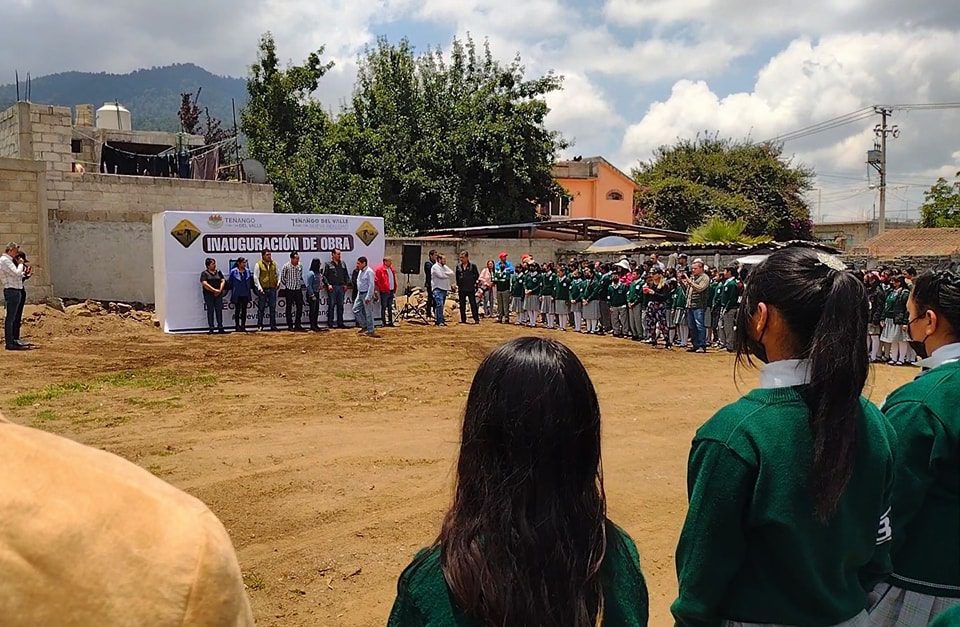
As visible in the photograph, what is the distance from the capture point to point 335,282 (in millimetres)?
16672

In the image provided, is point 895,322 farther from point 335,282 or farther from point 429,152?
point 429,152

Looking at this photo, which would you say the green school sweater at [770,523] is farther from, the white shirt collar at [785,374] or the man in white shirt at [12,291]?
the man in white shirt at [12,291]

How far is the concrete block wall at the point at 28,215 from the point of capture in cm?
1620

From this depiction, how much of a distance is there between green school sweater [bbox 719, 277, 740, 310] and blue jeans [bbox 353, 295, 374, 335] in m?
7.01

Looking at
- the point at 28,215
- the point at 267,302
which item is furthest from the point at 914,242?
the point at 28,215

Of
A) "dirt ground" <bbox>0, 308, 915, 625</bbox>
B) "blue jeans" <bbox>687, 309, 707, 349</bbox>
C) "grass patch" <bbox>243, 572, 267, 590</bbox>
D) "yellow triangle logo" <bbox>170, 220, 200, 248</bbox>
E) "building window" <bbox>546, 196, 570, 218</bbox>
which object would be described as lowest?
"grass patch" <bbox>243, 572, 267, 590</bbox>

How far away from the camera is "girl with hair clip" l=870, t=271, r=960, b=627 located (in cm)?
217

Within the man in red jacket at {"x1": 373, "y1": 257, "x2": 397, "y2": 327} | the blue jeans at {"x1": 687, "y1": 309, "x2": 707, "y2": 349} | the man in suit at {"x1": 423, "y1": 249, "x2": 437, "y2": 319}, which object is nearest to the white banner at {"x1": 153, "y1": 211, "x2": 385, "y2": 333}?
the man in red jacket at {"x1": 373, "y1": 257, "x2": 397, "y2": 327}

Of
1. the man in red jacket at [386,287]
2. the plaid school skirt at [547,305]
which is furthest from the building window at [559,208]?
the man in red jacket at [386,287]

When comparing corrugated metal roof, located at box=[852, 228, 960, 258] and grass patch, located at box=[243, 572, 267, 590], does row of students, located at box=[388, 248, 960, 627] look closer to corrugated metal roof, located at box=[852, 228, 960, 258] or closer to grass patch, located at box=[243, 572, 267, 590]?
grass patch, located at box=[243, 572, 267, 590]

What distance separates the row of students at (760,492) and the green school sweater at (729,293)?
11932 millimetres

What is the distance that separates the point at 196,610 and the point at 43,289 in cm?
1825

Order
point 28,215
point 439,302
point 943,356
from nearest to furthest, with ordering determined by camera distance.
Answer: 1. point 943,356
2. point 28,215
3. point 439,302

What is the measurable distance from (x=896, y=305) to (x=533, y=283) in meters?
8.10
